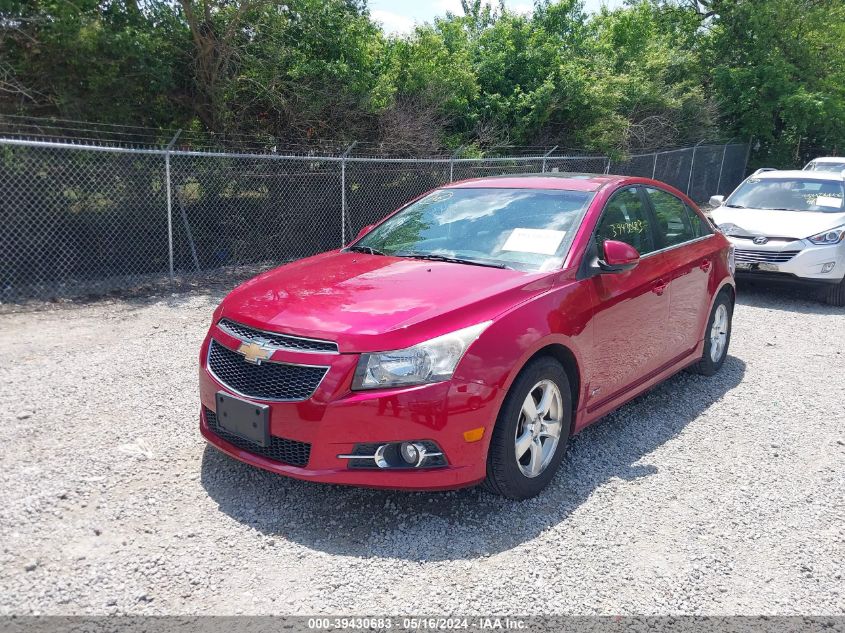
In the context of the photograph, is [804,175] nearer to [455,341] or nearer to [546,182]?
[546,182]

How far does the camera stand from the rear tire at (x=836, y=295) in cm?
868

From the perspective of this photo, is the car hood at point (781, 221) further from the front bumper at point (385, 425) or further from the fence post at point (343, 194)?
the front bumper at point (385, 425)

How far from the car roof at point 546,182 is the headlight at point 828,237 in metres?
5.08

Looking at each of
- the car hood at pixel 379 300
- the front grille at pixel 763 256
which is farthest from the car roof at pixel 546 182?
the front grille at pixel 763 256

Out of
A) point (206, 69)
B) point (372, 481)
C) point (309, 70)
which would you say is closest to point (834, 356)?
point (372, 481)

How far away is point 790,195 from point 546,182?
22.4 feet

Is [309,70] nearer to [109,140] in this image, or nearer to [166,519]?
[109,140]

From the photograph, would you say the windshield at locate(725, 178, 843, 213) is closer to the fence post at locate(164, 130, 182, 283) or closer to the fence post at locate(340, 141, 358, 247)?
the fence post at locate(340, 141, 358, 247)

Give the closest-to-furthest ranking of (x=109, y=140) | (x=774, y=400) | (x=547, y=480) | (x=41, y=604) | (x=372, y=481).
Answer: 1. (x=41, y=604)
2. (x=372, y=481)
3. (x=547, y=480)
4. (x=774, y=400)
5. (x=109, y=140)

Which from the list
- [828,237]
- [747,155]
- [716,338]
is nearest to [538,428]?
[716,338]

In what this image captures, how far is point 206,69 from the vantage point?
9.21 m

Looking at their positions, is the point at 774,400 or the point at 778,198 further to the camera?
the point at 778,198

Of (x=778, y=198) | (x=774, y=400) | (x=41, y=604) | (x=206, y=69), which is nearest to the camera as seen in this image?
(x=41, y=604)

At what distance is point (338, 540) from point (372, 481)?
35cm
